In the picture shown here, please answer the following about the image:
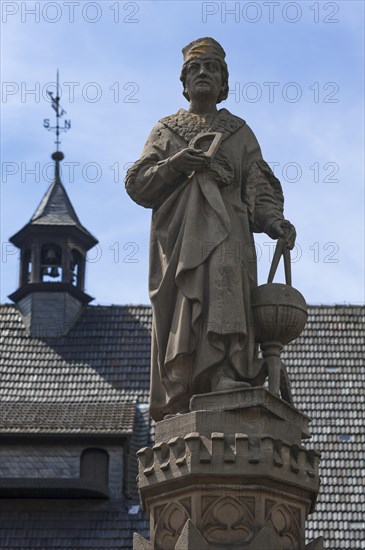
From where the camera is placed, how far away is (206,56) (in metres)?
13.9

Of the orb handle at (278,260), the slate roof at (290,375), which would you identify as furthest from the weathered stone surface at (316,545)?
the slate roof at (290,375)

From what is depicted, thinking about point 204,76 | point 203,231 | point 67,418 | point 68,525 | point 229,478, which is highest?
point 67,418

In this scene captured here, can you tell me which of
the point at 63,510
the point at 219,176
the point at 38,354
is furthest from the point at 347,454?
the point at 219,176

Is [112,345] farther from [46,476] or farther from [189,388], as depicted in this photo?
[189,388]

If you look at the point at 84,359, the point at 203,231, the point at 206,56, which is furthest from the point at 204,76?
the point at 84,359

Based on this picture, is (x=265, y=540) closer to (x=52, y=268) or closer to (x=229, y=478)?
(x=229, y=478)

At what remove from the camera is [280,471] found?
40.4 feet

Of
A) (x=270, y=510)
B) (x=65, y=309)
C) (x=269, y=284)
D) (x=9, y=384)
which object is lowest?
(x=270, y=510)

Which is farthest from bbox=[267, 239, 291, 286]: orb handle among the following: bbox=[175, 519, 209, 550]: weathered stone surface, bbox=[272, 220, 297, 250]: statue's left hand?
bbox=[175, 519, 209, 550]: weathered stone surface

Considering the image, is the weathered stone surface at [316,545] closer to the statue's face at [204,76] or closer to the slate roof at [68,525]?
the statue's face at [204,76]

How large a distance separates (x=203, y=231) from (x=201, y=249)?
189 mm

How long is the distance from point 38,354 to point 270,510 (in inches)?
1301

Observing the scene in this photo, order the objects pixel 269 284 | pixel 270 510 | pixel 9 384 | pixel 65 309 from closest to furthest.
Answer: pixel 270 510 < pixel 269 284 < pixel 9 384 < pixel 65 309

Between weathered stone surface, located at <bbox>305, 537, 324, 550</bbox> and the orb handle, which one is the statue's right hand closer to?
the orb handle
